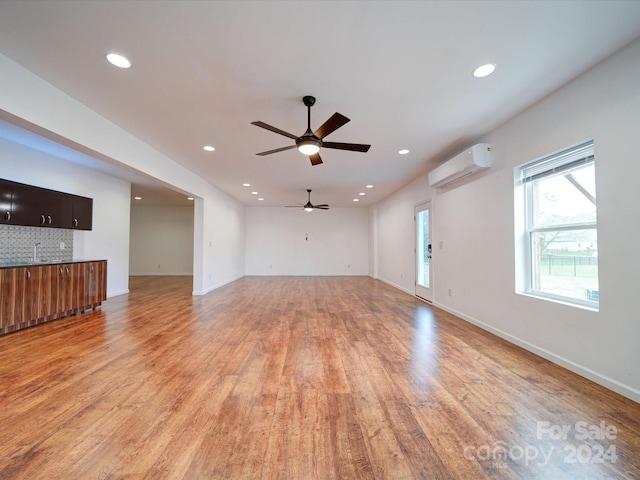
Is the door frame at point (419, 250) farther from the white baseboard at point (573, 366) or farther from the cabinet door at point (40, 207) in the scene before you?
the cabinet door at point (40, 207)

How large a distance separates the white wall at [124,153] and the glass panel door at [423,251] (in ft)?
15.7

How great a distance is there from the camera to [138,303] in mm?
5434

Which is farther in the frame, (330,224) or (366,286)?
(330,224)

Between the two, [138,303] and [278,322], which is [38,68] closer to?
[278,322]

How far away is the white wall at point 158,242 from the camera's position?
10414mm

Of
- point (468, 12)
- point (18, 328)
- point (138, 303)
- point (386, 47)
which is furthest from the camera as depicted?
point (138, 303)

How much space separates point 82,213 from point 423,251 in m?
6.75

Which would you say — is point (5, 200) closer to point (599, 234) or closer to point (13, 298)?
point (13, 298)

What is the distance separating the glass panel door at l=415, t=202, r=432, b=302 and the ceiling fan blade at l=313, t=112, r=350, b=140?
3512mm

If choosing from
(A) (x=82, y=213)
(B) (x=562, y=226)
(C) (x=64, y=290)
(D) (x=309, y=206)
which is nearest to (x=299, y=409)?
(B) (x=562, y=226)

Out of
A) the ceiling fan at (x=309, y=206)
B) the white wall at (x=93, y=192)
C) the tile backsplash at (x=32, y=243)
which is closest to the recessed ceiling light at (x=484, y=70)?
the ceiling fan at (x=309, y=206)

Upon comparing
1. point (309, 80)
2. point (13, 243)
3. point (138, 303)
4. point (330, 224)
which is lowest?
point (138, 303)

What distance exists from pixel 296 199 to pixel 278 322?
17.1 ft

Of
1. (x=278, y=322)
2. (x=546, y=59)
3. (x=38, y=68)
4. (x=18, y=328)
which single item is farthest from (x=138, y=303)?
(x=546, y=59)
